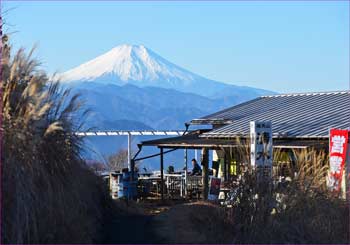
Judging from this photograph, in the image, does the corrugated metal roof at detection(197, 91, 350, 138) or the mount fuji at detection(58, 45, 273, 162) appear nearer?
the corrugated metal roof at detection(197, 91, 350, 138)

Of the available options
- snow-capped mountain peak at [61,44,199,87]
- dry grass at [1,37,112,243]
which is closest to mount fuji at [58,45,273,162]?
snow-capped mountain peak at [61,44,199,87]

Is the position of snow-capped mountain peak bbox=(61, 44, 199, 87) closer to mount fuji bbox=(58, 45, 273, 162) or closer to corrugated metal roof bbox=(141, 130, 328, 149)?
mount fuji bbox=(58, 45, 273, 162)

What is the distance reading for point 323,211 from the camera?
11.6m

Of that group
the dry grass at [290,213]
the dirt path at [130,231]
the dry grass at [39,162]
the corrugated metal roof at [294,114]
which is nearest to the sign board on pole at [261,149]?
the dry grass at [290,213]

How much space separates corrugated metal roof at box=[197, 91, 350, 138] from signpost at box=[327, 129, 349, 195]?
159 inches

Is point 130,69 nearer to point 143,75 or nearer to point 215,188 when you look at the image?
point 143,75

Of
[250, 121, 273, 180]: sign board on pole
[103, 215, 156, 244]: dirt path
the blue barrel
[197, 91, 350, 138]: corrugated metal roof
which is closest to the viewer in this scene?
[103, 215, 156, 244]: dirt path

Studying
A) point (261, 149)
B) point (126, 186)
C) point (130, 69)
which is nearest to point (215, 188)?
point (126, 186)

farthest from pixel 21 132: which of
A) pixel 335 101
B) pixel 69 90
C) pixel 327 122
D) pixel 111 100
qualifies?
pixel 111 100

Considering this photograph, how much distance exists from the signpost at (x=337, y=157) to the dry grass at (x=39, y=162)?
13.7ft

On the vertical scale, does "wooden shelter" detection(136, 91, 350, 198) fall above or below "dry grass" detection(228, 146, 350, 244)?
above

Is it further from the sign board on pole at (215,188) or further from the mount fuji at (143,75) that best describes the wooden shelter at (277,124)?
the mount fuji at (143,75)

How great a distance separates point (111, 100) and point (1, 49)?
98.1 meters

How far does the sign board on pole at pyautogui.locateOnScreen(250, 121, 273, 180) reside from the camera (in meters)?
11.8
